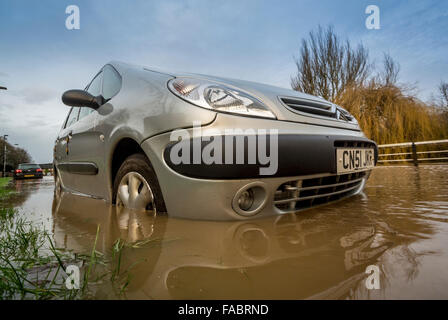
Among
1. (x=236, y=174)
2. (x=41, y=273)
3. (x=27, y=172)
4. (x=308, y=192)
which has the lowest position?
(x=27, y=172)

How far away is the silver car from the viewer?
1.25 metres

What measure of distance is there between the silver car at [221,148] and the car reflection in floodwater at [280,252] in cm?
13

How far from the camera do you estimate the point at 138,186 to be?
→ 5.65 feet

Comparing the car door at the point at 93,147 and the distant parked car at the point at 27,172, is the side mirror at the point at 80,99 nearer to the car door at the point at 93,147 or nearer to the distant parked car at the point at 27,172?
the car door at the point at 93,147

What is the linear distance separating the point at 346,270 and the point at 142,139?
3.86 feet

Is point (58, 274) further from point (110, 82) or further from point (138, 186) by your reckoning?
point (110, 82)

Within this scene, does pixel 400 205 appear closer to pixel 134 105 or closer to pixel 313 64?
pixel 134 105

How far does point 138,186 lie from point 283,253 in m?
1.14

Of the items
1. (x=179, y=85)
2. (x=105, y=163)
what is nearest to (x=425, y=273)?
(x=179, y=85)

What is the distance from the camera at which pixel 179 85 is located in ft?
4.75

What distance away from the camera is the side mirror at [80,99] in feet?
6.48

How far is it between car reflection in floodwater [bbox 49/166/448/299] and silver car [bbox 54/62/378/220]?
127 millimetres

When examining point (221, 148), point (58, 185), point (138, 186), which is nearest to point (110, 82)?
point (138, 186)

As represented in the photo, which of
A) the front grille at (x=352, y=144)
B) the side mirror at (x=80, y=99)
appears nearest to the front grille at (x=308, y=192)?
the front grille at (x=352, y=144)
